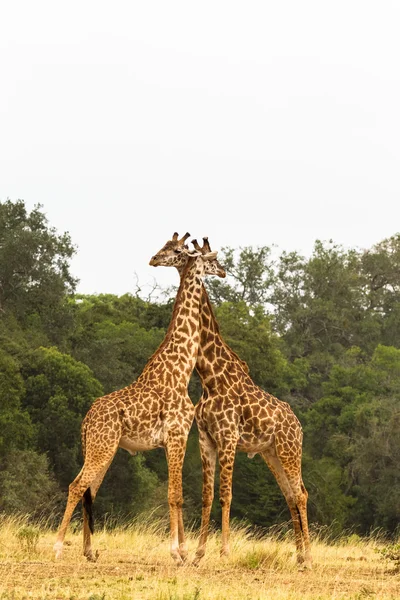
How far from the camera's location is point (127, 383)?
42062 millimetres

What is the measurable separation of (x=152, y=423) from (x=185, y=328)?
146 cm

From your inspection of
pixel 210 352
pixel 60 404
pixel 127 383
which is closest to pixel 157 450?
pixel 127 383

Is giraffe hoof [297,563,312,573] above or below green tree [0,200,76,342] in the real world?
below

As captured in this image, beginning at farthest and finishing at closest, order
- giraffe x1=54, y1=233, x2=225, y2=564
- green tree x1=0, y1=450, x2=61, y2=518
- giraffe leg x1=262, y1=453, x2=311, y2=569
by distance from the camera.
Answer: green tree x1=0, y1=450, x2=61, y2=518 < giraffe leg x1=262, y1=453, x2=311, y2=569 < giraffe x1=54, y1=233, x2=225, y2=564

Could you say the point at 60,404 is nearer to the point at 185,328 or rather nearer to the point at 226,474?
the point at 185,328

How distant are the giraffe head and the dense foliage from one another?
1840 centimetres

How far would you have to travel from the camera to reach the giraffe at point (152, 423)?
43.0 ft

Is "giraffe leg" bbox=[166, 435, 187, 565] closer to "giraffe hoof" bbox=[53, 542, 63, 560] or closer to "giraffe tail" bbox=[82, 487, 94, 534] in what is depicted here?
"giraffe tail" bbox=[82, 487, 94, 534]

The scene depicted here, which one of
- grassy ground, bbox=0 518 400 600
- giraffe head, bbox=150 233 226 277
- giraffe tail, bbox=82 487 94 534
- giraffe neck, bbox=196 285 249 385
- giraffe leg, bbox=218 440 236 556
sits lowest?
grassy ground, bbox=0 518 400 600

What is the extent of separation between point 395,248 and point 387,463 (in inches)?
1280

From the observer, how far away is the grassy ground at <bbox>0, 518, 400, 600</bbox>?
10430mm

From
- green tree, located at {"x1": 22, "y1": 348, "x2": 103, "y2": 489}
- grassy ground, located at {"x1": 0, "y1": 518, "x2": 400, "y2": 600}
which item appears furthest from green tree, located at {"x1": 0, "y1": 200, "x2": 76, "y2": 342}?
grassy ground, located at {"x1": 0, "y1": 518, "x2": 400, "y2": 600}

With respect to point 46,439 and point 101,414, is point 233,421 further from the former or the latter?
point 46,439

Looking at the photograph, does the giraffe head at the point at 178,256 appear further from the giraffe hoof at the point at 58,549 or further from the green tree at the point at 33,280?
the green tree at the point at 33,280
